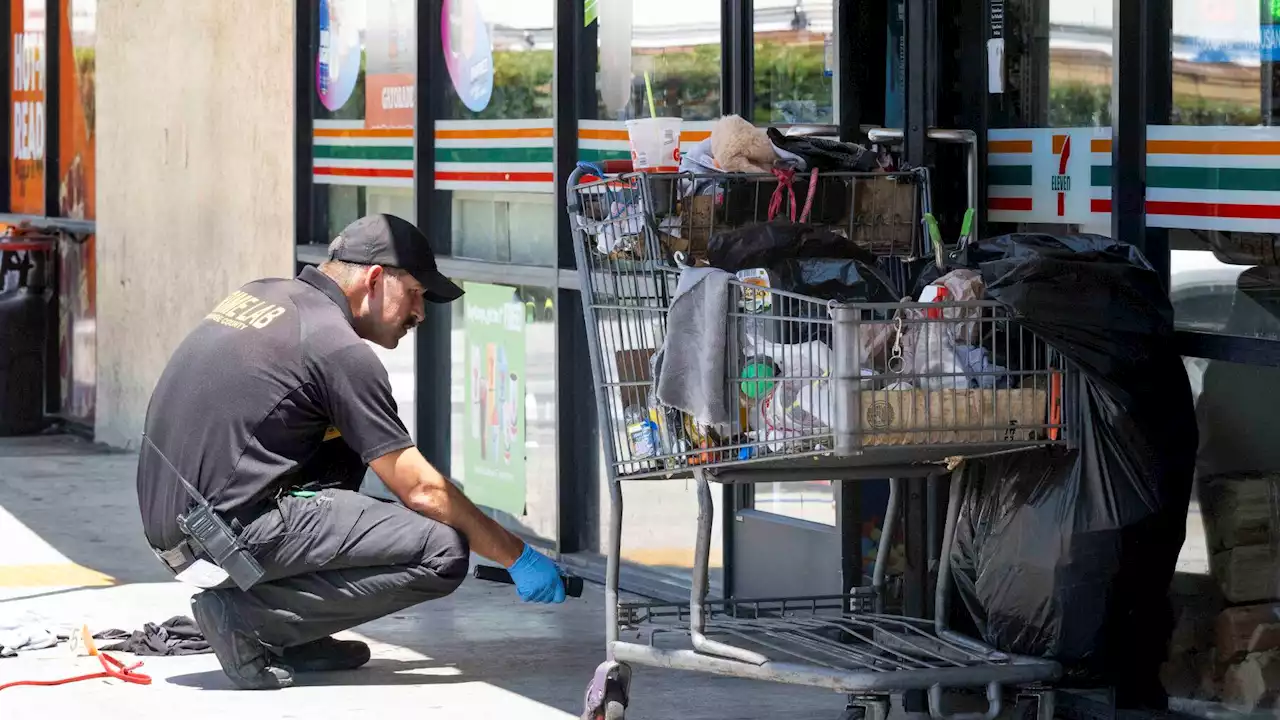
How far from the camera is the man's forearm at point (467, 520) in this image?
591cm

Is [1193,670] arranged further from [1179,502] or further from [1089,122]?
[1089,122]

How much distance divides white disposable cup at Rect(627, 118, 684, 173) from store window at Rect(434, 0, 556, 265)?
1.97 m

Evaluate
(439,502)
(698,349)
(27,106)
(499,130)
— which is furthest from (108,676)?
(27,106)

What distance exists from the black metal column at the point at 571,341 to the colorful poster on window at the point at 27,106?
6.55 m

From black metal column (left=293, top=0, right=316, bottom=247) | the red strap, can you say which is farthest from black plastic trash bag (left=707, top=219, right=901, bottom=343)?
black metal column (left=293, top=0, right=316, bottom=247)

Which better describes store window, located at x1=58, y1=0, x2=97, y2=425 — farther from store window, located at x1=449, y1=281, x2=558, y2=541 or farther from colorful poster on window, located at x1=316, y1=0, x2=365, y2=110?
store window, located at x1=449, y1=281, x2=558, y2=541

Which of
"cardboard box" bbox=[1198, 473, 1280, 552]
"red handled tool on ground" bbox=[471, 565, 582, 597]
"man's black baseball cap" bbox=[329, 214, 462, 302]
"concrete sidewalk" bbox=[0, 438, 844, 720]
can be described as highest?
"man's black baseball cap" bbox=[329, 214, 462, 302]

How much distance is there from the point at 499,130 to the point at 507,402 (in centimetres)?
113

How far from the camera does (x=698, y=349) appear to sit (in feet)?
15.5

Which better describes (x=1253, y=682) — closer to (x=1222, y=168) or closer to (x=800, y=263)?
(x=1222, y=168)

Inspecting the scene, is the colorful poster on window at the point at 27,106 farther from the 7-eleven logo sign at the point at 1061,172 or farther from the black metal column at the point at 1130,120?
the black metal column at the point at 1130,120

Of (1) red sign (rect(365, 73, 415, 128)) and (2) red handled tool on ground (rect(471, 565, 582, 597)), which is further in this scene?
(1) red sign (rect(365, 73, 415, 128))

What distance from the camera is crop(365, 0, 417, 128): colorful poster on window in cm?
898

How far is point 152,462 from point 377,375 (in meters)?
0.76
